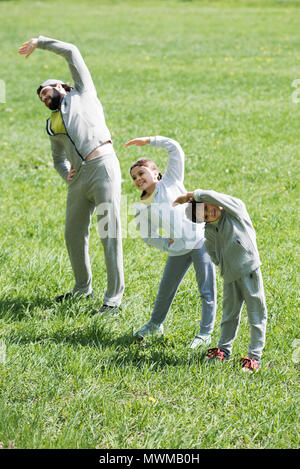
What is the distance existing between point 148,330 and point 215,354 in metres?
0.60

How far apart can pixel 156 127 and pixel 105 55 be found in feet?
28.4

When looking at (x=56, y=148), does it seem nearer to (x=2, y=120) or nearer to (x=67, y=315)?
(x=67, y=315)

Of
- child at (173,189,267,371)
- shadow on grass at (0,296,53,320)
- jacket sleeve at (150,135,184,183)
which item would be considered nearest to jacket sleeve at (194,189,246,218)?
child at (173,189,267,371)

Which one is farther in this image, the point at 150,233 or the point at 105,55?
the point at 105,55

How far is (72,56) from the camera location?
4.30m

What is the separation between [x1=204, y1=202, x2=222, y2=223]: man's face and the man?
3.95 feet

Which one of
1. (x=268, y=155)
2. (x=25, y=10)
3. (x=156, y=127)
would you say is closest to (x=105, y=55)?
(x=156, y=127)

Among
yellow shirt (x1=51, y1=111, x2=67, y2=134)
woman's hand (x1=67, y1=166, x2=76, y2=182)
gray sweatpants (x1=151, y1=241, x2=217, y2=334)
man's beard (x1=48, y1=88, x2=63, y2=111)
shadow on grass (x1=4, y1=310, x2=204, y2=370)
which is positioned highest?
man's beard (x1=48, y1=88, x2=63, y2=111)

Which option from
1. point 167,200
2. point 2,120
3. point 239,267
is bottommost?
point 2,120

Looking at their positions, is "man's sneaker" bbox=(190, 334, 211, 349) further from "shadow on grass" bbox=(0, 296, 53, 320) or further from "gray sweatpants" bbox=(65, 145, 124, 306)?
"shadow on grass" bbox=(0, 296, 53, 320)

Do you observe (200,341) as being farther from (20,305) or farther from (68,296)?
(20,305)

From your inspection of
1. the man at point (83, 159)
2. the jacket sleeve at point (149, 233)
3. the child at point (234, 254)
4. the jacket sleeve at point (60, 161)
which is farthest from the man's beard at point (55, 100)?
the child at point (234, 254)

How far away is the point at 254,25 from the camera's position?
72.9ft

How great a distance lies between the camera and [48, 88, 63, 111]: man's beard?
169 inches
